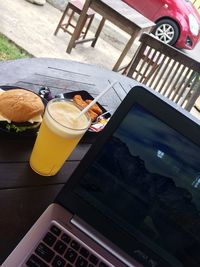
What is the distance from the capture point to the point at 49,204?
0.80 meters

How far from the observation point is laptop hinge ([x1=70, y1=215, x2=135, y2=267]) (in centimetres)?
73

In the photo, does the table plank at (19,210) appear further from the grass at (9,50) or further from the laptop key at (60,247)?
the grass at (9,50)

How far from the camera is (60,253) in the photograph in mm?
676

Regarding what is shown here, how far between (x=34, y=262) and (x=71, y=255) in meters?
0.07

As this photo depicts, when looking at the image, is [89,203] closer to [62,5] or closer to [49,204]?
[49,204]

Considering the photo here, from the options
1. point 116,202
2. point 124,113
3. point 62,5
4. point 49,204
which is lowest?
point 62,5

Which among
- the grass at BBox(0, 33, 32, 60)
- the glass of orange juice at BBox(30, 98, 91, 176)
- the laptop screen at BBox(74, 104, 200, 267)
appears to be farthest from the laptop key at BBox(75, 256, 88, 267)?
the grass at BBox(0, 33, 32, 60)

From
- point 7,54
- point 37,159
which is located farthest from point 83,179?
point 7,54

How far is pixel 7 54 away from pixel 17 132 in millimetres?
2255

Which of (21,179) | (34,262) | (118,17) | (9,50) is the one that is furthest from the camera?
(118,17)

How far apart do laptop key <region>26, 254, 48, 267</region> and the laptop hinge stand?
0.36 feet

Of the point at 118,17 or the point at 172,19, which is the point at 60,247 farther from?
the point at 172,19

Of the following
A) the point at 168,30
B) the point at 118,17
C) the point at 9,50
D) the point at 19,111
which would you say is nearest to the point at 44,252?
the point at 19,111

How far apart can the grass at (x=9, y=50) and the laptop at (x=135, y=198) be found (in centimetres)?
235
